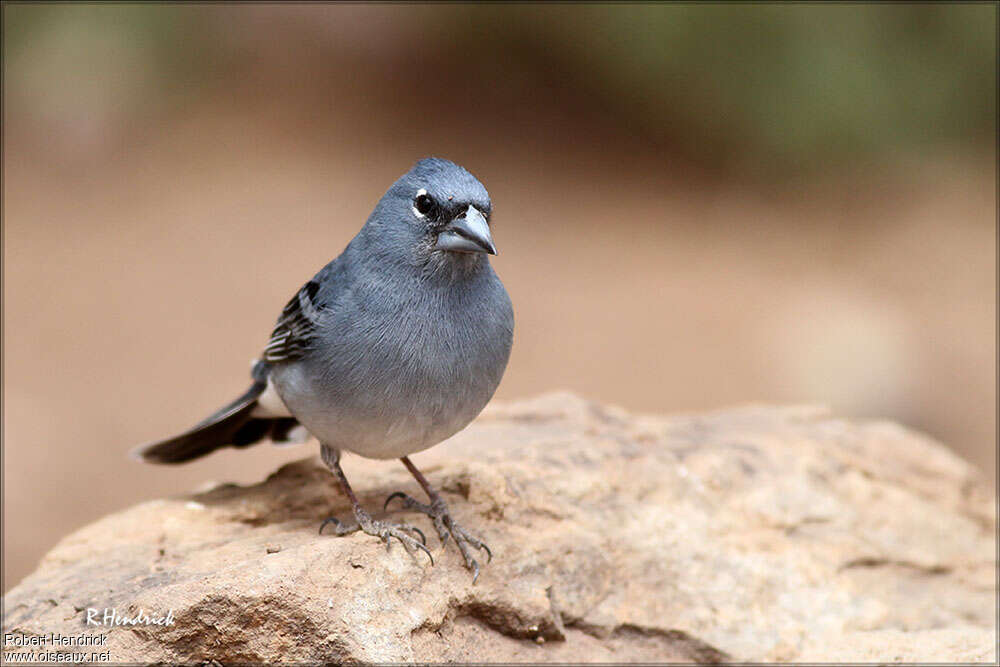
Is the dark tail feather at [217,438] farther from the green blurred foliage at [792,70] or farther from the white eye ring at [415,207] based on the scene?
the green blurred foliage at [792,70]

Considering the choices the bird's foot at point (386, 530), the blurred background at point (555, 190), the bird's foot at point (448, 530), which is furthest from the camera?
the blurred background at point (555, 190)

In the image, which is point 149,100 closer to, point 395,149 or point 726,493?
point 395,149

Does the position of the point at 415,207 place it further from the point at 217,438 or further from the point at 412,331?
the point at 217,438

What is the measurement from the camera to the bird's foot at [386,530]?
15.1 ft

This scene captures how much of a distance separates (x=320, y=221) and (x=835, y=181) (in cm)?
700

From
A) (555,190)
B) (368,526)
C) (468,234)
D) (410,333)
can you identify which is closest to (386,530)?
(368,526)

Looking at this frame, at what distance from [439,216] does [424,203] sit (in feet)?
0.32

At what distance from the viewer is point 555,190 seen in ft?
49.0

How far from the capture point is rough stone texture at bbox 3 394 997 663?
168 inches

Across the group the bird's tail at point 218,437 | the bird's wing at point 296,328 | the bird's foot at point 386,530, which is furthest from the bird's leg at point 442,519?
the bird's tail at point 218,437

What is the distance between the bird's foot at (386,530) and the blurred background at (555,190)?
587 centimetres

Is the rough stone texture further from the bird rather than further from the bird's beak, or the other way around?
the bird's beak

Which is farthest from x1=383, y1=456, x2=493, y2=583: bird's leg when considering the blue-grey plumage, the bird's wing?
the bird's wing
